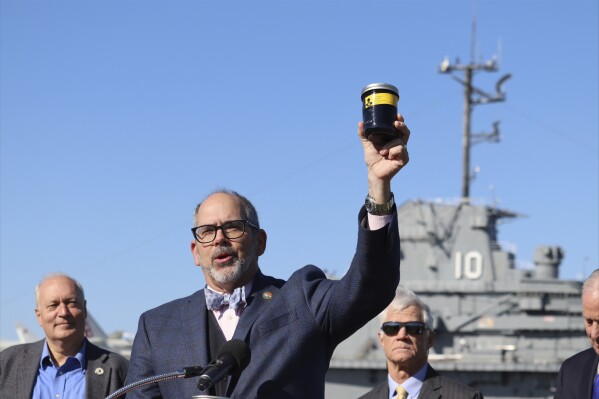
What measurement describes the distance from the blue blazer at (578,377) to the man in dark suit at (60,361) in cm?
295

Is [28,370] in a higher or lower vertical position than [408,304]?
lower

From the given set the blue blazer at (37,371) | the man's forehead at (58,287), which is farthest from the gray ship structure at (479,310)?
the man's forehead at (58,287)

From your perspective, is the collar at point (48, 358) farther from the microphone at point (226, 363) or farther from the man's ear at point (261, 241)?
the microphone at point (226, 363)

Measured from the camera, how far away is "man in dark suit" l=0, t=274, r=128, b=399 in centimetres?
716

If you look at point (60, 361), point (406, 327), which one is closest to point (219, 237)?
point (406, 327)

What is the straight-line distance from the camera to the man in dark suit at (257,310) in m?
4.55

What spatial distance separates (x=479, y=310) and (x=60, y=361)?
894 inches

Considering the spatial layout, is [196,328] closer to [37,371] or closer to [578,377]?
[578,377]

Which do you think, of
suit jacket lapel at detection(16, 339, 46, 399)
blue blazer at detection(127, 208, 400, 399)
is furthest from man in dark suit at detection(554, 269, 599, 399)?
suit jacket lapel at detection(16, 339, 46, 399)

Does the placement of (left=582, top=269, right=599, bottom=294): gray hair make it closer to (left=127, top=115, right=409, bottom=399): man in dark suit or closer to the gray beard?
(left=127, top=115, right=409, bottom=399): man in dark suit

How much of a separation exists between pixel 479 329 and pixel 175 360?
80.6ft

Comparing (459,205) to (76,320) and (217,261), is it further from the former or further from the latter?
(217,261)

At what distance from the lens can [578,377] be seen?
6250 millimetres

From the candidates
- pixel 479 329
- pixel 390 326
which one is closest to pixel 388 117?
pixel 390 326
